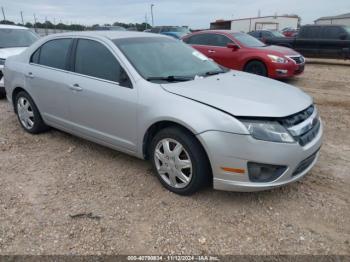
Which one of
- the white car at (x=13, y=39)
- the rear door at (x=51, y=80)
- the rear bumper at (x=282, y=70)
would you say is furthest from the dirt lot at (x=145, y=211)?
the rear bumper at (x=282, y=70)

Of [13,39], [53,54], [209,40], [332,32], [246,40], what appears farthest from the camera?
[332,32]

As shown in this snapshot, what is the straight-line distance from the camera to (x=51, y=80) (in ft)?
13.6

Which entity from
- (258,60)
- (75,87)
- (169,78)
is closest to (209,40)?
(258,60)

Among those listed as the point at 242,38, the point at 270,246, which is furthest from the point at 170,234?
the point at 242,38

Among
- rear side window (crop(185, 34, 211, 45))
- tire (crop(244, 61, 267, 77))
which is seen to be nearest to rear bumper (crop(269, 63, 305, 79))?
tire (crop(244, 61, 267, 77))

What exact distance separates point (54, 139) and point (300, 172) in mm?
3507

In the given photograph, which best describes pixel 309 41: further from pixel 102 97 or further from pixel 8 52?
pixel 102 97

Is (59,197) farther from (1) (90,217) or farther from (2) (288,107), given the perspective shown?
(2) (288,107)

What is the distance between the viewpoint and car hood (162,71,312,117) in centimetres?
278

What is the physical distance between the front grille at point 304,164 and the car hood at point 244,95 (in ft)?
1.56

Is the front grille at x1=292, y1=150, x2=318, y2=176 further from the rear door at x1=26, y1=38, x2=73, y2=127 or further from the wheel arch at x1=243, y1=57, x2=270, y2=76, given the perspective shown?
the wheel arch at x1=243, y1=57, x2=270, y2=76

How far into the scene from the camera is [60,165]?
394 cm

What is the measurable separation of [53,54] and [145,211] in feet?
8.65

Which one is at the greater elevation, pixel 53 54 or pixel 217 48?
pixel 53 54
